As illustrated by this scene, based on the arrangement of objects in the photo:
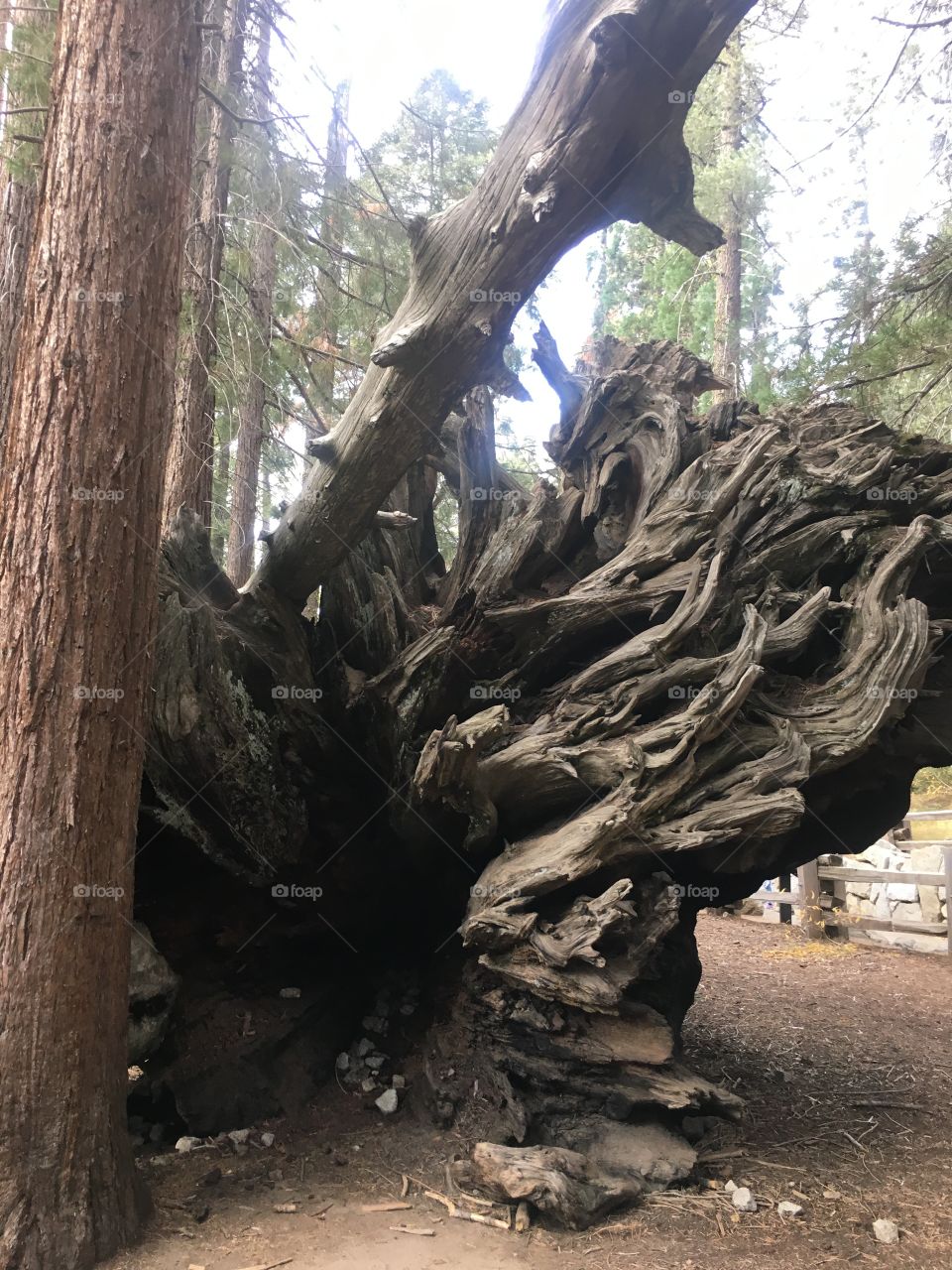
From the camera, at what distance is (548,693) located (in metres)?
5.69

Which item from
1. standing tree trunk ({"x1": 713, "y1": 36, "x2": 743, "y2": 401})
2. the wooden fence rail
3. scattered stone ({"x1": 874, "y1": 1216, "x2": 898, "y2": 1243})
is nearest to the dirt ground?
scattered stone ({"x1": 874, "y1": 1216, "x2": 898, "y2": 1243})

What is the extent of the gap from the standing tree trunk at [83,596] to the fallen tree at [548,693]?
1232 mm

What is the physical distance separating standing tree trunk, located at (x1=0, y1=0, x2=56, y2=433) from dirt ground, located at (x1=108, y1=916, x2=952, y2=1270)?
4707 mm

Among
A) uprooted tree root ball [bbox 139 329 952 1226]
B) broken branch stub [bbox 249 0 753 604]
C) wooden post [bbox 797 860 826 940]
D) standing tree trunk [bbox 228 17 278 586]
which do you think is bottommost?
wooden post [bbox 797 860 826 940]

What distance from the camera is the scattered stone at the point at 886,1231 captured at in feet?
12.8

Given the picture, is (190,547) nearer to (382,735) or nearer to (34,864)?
(382,735)

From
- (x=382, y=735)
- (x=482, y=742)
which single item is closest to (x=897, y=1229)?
(x=482, y=742)

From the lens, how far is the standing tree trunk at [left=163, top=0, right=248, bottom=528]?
7.46 meters

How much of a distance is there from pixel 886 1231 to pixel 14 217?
25.5ft

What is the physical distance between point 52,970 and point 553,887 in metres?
2.35

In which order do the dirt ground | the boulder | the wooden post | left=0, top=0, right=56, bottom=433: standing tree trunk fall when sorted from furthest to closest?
the wooden post → left=0, top=0, right=56, bottom=433: standing tree trunk → the boulder → the dirt ground

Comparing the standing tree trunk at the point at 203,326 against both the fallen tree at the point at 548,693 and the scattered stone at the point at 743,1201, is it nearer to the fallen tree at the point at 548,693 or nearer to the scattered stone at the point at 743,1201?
the fallen tree at the point at 548,693

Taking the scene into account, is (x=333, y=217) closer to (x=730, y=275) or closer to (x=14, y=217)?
(x=14, y=217)

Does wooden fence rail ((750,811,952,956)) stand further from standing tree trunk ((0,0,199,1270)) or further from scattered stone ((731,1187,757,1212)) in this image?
standing tree trunk ((0,0,199,1270))
